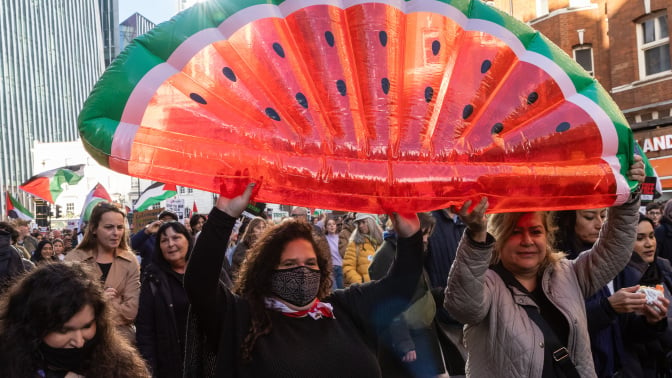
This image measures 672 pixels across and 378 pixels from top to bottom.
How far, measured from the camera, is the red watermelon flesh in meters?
2.46

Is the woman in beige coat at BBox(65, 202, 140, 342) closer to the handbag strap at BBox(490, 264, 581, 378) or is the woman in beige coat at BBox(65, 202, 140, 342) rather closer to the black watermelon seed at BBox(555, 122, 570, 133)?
the handbag strap at BBox(490, 264, 581, 378)

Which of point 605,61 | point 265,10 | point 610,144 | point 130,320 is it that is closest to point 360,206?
point 265,10

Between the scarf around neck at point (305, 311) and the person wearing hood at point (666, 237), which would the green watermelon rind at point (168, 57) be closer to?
the scarf around neck at point (305, 311)

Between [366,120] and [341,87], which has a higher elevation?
[341,87]

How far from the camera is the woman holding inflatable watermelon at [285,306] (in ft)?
8.06

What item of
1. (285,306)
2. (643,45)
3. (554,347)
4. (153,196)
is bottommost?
(554,347)

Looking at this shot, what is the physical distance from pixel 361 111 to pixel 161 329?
2.73m

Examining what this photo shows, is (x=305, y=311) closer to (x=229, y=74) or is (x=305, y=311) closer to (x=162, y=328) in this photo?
(x=229, y=74)

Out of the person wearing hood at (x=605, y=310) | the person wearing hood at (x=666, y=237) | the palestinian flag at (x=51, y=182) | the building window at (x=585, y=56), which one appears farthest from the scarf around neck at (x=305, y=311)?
the building window at (x=585, y=56)

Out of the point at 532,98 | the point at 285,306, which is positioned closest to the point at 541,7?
the point at 532,98

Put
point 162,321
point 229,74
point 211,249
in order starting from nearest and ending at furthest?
1. point 211,249
2. point 229,74
3. point 162,321

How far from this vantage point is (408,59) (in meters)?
2.82

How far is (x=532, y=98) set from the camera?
115 inches

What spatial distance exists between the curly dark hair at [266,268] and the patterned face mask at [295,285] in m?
0.04
